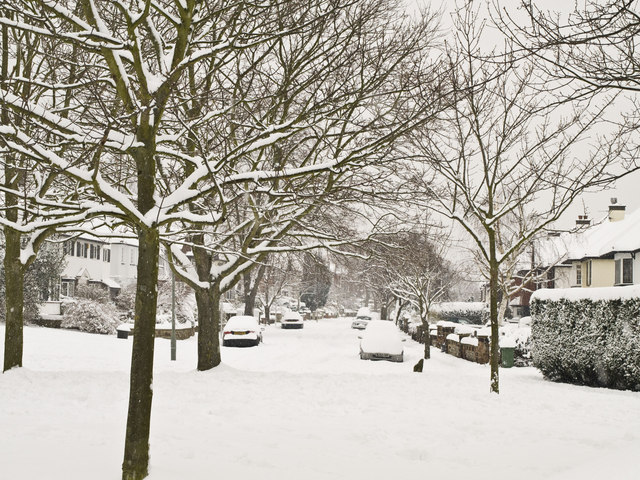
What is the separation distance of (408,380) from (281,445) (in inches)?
252

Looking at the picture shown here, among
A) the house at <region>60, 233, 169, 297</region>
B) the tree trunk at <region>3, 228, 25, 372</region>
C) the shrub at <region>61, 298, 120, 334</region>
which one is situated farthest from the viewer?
the house at <region>60, 233, 169, 297</region>

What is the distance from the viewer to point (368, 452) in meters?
6.76

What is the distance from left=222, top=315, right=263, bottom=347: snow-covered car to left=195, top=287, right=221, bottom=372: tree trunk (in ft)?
44.2

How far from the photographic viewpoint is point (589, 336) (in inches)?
576

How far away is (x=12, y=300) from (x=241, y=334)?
52.4 feet

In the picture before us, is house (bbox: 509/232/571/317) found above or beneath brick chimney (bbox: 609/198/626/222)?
beneath

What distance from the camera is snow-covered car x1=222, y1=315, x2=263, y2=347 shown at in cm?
2758

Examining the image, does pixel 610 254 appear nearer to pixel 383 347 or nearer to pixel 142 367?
pixel 383 347

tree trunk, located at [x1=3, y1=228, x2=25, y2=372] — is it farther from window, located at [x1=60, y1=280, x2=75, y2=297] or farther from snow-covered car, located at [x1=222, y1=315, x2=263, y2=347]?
window, located at [x1=60, y1=280, x2=75, y2=297]

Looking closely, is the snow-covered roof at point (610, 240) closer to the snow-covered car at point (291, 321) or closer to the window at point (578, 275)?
the window at point (578, 275)

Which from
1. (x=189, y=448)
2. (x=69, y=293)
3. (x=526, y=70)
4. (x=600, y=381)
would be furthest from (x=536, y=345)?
(x=69, y=293)

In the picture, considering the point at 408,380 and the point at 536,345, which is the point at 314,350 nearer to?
the point at 536,345

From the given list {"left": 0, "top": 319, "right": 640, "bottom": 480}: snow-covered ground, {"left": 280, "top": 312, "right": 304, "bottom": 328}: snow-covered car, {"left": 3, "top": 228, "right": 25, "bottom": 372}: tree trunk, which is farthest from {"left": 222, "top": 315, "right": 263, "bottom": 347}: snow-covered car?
{"left": 280, "top": 312, "right": 304, "bottom": 328}: snow-covered car

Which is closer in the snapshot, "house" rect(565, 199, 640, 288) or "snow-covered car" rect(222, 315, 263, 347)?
"snow-covered car" rect(222, 315, 263, 347)
